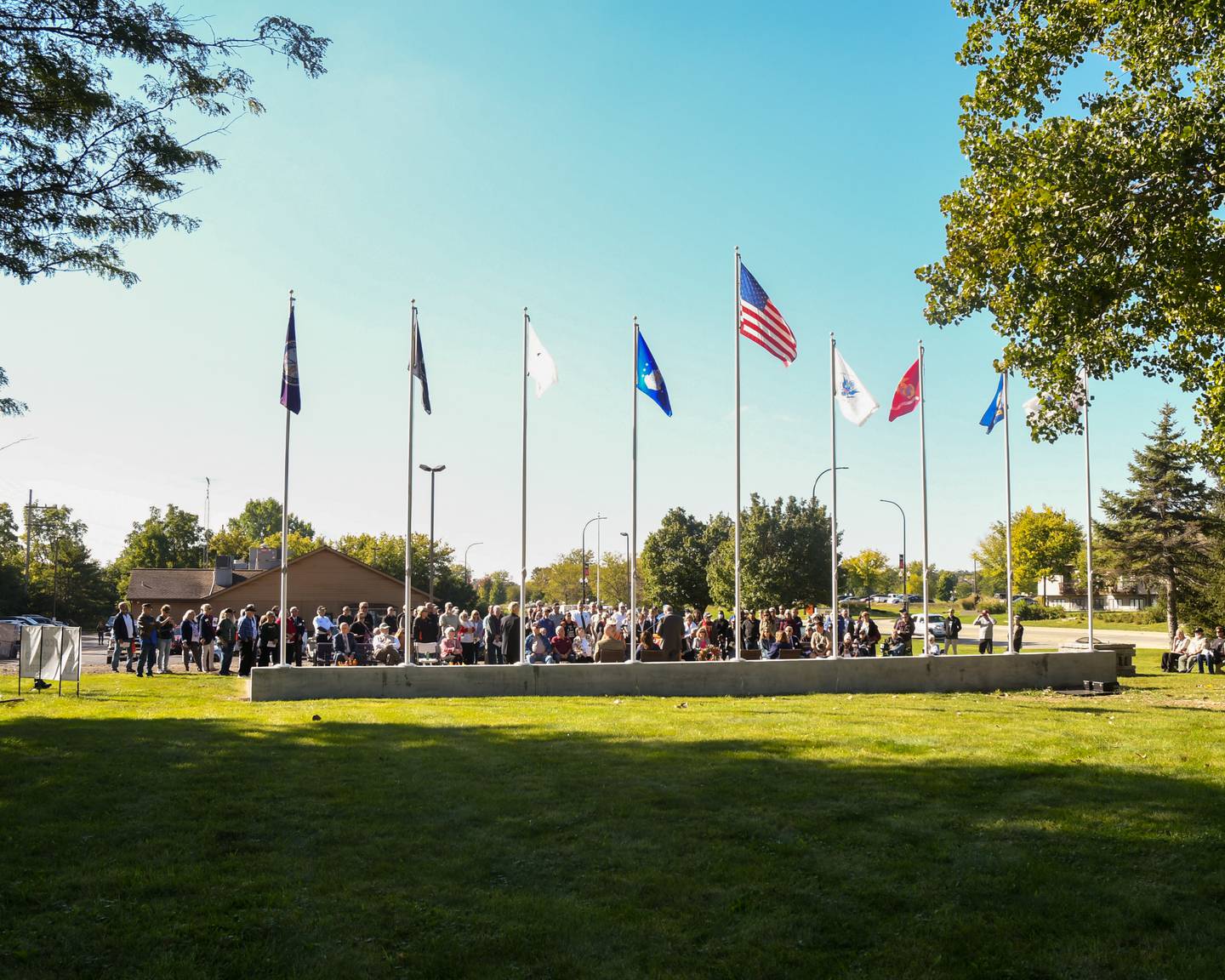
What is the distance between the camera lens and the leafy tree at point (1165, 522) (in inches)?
1871

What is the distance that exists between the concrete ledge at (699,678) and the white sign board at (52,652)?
12.2 feet

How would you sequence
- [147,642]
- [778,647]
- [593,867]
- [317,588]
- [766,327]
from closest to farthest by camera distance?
[593,867] → [766,327] → [147,642] → [778,647] → [317,588]

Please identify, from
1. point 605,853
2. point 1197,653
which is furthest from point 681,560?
point 605,853

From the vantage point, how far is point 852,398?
21.4m

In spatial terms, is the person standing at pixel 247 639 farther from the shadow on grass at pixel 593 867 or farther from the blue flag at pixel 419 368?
the shadow on grass at pixel 593 867

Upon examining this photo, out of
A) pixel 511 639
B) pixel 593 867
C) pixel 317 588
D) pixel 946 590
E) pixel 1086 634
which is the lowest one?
pixel 1086 634

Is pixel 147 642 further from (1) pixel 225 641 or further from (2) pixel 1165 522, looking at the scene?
(2) pixel 1165 522

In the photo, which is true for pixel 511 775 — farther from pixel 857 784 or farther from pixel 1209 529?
pixel 1209 529

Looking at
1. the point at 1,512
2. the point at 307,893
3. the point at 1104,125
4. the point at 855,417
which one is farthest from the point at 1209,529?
the point at 1,512

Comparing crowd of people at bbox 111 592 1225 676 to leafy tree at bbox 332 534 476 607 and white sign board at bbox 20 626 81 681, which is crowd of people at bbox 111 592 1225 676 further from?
leafy tree at bbox 332 534 476 607

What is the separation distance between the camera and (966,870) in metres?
7.54

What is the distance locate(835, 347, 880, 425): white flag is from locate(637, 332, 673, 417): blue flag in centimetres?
386

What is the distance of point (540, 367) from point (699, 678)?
724cm

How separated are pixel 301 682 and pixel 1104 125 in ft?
55.0
